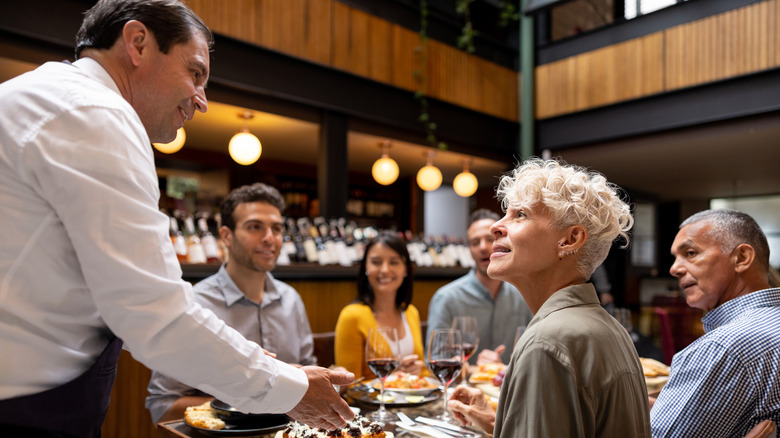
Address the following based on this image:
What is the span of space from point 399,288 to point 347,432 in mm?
1675

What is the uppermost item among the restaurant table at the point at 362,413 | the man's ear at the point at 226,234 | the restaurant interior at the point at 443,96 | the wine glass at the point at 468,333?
the restaurant interior at the point at 443,96

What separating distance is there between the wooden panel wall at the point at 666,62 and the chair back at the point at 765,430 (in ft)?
16.8

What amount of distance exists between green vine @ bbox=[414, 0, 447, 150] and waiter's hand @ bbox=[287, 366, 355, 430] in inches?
201

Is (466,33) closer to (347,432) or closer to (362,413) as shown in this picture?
(362,413)

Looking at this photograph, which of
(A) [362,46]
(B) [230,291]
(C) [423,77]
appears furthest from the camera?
(C) [423,77]

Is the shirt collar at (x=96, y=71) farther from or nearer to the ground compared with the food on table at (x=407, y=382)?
farther from the ground

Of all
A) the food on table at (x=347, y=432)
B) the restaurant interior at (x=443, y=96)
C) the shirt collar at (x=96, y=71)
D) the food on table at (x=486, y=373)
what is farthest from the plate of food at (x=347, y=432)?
the restaurant interior at (x=443, y=96)

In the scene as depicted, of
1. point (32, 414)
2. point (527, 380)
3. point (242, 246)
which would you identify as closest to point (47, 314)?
point (32, 414)

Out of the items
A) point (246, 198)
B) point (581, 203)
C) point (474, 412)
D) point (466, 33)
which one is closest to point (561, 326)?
point (581, 203)

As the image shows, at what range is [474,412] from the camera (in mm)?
1375

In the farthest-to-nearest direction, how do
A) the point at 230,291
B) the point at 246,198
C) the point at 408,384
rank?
the point at 246,198 → the point at 230,291 → the point at 408,384

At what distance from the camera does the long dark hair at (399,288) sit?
2883 millimetres

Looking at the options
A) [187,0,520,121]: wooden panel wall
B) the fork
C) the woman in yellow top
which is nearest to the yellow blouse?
the woman in yellow top

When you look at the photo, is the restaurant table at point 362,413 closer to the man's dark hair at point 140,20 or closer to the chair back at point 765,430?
the chair back at point 765,430
